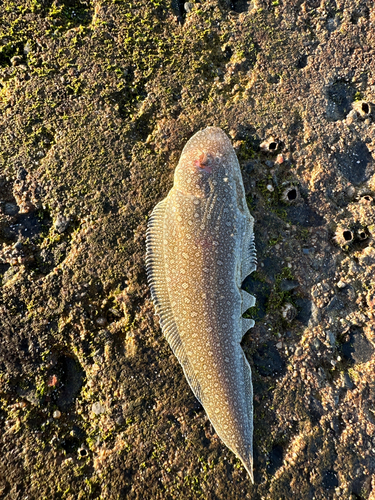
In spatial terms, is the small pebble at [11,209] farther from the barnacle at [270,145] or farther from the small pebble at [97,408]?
the barnacle at [270,145]

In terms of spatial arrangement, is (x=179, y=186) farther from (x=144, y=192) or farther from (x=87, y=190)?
(x=87, y=190)

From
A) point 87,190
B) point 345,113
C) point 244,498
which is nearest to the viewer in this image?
point 244,498

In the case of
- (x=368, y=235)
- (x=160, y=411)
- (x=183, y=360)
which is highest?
(x=368, y=235)

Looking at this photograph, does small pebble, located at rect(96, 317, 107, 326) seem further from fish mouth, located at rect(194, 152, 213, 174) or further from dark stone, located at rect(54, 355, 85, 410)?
fish mouth, located at rect(194, 152, 213, 174)

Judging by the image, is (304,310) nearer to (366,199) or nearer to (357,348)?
(357,348)

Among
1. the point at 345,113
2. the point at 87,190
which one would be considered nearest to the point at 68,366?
the point at 87,190

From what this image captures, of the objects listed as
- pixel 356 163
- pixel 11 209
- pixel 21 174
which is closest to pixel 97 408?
pixel 11 209
